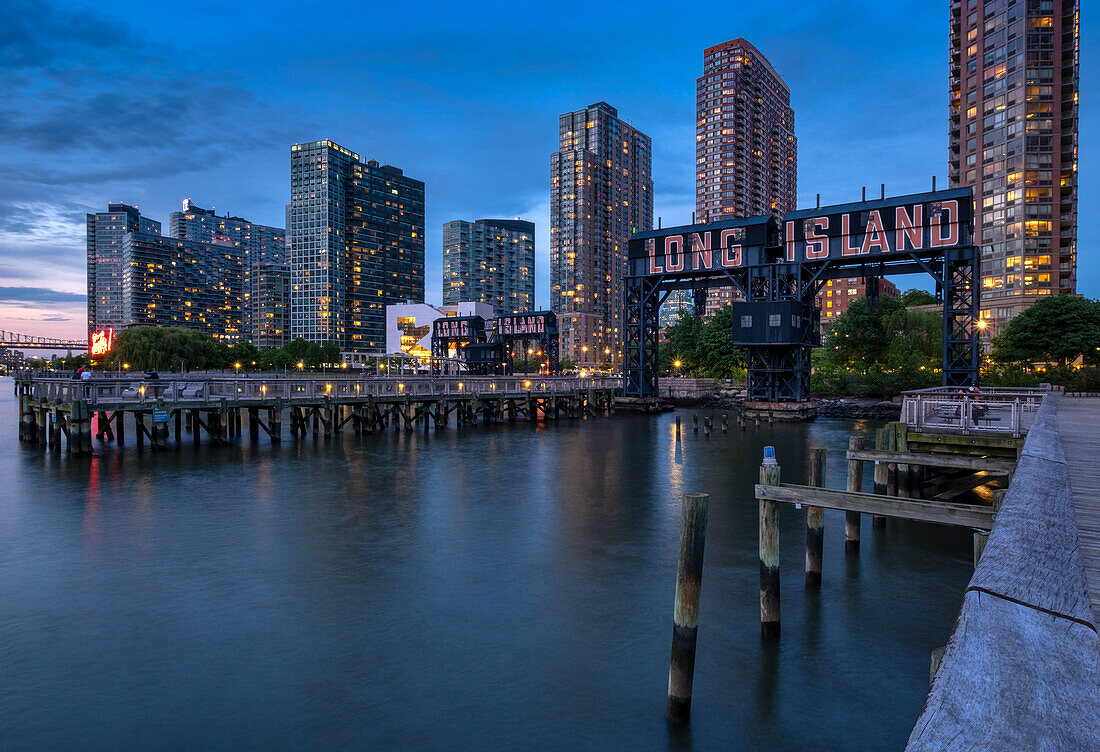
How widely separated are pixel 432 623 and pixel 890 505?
9.24 m

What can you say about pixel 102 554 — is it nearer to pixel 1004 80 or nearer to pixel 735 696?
pixel 735 696

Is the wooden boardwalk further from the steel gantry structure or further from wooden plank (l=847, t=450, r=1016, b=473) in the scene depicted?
the steel gantry structure

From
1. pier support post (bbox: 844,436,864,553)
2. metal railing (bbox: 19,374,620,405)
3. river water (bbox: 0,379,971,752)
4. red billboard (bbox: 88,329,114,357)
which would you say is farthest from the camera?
red billboard (bbox: 88,329,114,357)

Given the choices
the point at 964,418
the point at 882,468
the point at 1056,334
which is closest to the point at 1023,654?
the point at 882,468

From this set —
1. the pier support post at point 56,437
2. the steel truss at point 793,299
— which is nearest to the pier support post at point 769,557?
the pier support post at point 56,437

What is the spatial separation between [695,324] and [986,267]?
175 feet

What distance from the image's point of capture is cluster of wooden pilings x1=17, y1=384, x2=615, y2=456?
35.4 meters

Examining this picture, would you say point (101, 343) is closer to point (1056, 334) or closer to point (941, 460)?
point (941, 460)

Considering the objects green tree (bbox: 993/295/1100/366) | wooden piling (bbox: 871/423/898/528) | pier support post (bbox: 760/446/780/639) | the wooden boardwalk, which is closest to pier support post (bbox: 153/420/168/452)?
pier support post (bbox: 760/446/780/639)

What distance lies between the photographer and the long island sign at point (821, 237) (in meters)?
49.9

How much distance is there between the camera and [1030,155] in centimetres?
10250

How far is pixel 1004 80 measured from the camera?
105m

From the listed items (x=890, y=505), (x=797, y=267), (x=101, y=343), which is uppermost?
(x=797, y=267)

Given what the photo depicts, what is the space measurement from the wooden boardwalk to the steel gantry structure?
3530 centimetres
